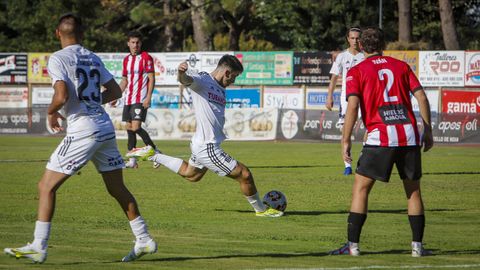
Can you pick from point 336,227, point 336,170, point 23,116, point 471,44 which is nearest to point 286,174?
point 336,170

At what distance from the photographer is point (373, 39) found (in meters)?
8.48

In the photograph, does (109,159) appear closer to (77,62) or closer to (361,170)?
(77,62)

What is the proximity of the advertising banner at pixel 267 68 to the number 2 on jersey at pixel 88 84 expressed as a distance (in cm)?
2829

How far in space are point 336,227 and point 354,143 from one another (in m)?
20.1

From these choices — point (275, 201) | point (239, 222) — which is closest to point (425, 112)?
point (239, 222)

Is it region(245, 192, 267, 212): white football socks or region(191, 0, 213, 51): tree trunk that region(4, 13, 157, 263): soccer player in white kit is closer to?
region(245, 192, 267, 212): white football socks

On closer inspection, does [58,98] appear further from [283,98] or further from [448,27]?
[448,27]

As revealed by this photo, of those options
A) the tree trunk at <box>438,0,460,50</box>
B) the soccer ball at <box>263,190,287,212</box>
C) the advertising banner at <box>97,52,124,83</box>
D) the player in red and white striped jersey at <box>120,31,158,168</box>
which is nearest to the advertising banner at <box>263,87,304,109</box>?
the advertising banner at <box>97,52,124,83</box>

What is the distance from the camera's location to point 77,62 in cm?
812

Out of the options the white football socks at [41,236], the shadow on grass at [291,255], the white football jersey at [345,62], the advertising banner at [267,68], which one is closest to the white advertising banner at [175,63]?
A: the advertising banner at [267,68]

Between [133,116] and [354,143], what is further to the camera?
[354,143]

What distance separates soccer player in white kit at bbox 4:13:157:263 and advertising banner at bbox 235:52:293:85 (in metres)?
28.3

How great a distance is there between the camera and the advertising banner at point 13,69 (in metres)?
40.2

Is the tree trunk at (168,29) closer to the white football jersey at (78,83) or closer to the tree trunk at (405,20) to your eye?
the tree trunk at (405,20)
